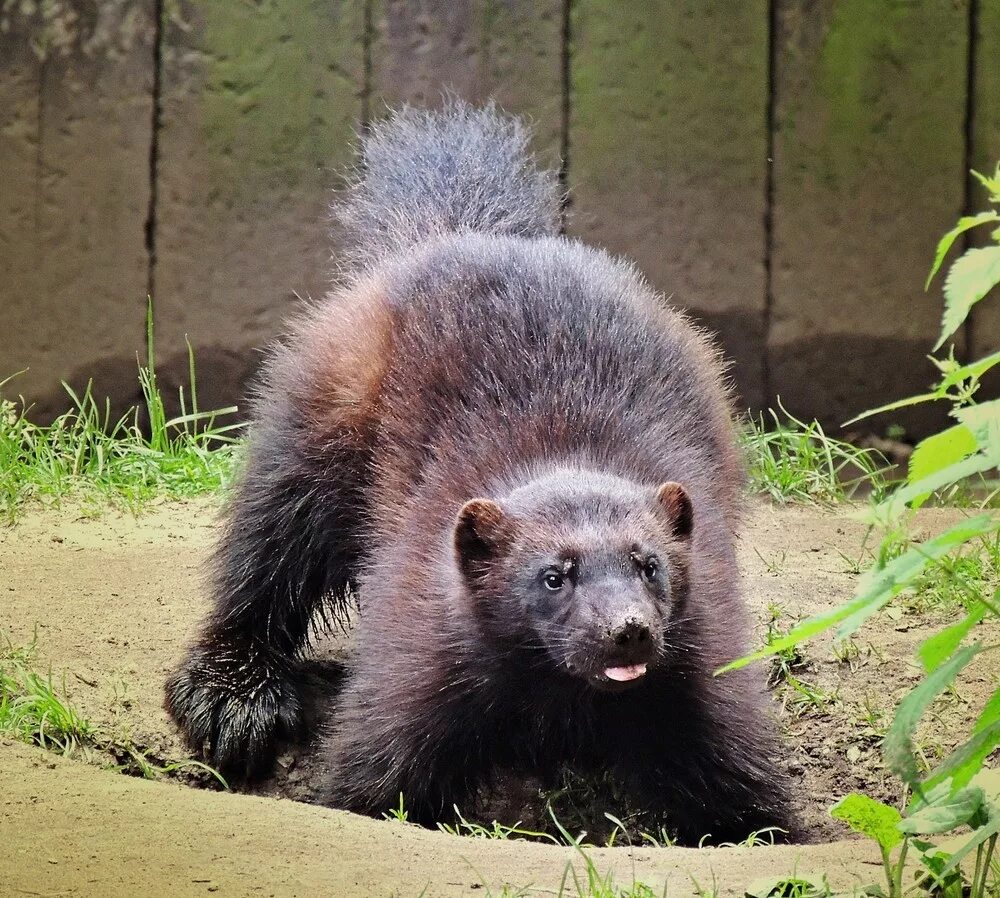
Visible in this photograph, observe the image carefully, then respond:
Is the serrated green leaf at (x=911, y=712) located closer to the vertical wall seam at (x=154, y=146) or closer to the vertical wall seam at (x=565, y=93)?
the vertical wall seam at (x=565, y=93)

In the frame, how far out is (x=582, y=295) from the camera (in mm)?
4523

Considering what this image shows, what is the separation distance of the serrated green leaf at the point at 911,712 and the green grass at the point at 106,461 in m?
3.76

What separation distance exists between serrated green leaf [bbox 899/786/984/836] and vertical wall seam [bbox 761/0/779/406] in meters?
4.25

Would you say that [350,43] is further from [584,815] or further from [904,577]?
[904,577]

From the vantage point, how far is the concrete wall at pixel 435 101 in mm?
6418

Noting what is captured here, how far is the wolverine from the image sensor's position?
12.6ft

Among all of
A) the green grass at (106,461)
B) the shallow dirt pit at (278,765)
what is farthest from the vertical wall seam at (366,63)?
the shallow dirt pit at (278,765)

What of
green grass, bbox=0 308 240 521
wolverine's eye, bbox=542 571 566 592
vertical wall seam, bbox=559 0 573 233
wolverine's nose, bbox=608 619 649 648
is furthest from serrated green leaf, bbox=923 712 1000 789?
vertical wall seam, bbox=559 0 573 233

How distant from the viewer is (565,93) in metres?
6.51

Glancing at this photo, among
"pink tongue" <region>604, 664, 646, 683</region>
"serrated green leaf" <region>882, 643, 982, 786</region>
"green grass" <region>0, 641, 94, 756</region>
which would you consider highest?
"serrated green leaf" <region>882, 643, 982, 786</region>

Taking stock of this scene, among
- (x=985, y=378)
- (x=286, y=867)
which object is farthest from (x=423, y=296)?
(x=985, y=378)

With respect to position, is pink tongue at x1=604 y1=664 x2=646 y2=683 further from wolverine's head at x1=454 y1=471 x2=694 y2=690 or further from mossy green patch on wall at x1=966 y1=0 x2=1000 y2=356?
mossy green patch on wall at x1=966 y1=0 x2=1000 y2=356

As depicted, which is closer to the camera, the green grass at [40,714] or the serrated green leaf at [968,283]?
the serrated green leaf at [968,283]

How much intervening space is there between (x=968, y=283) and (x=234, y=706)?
10.2ft
